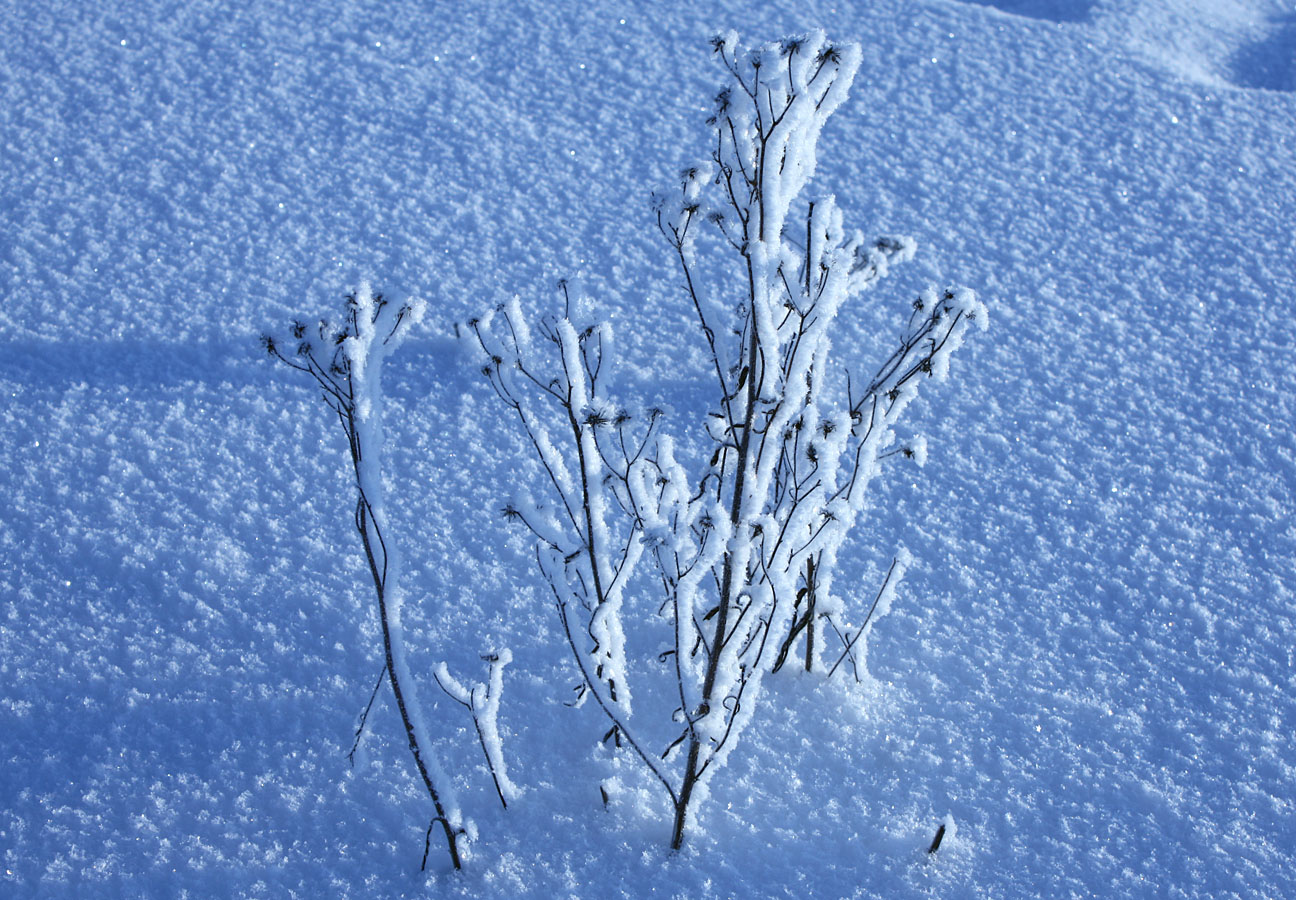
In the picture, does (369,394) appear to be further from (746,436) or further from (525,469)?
(525,469)

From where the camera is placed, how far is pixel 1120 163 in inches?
153

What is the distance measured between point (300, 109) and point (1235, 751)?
13.0 feet

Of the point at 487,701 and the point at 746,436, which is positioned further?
the point at 487,701

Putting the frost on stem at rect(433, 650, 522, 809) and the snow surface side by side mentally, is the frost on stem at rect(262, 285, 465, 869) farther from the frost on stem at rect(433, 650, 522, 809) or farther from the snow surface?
the snow surface

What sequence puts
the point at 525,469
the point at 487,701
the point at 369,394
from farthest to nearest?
the point at 525,469, the point at 487,701, the point at 369,394

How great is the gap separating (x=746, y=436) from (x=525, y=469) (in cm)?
123

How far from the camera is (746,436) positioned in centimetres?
158

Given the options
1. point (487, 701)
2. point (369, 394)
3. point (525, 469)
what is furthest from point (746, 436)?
point (525, 469)

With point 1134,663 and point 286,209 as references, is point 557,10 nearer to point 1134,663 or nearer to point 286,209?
point 286,209

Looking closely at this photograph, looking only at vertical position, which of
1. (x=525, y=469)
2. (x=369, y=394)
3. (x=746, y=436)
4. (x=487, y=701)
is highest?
(x=525, y=469)

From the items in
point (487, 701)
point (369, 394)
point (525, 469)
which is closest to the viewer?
point (369, 394)

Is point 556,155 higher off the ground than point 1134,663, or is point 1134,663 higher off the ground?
point 556,155

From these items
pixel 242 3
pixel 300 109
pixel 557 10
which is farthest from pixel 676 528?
pixel 242 3

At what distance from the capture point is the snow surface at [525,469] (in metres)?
2.00
